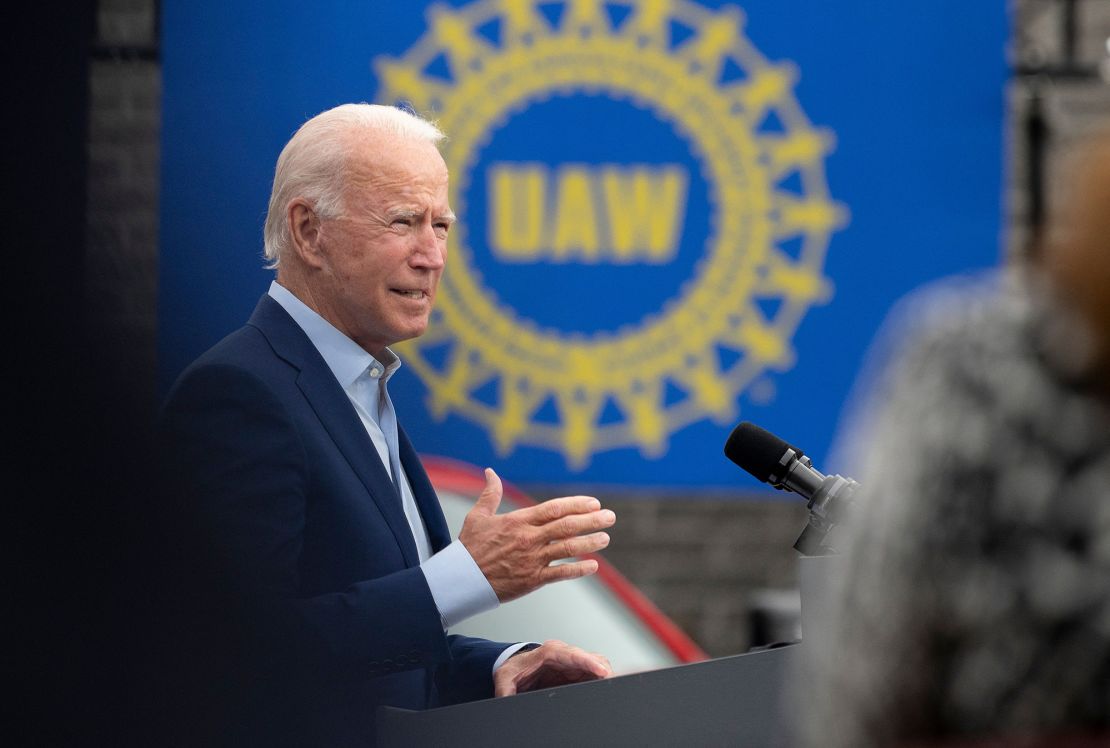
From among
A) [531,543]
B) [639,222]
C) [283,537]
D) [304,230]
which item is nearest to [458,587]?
[531,543]

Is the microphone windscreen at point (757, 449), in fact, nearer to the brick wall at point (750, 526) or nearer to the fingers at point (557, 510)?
the fingers at point (557, 510)

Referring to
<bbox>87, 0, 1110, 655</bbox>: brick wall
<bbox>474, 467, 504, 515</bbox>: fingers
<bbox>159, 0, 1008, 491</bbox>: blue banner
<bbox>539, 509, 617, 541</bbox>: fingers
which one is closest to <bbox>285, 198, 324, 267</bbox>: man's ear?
<bbox>474, 467, 504, 515</bbox>: fingers

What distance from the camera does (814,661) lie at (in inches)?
30.5

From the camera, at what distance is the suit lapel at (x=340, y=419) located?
180 centimetres

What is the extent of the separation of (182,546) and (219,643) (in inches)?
3.5

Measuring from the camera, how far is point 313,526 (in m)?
1.74

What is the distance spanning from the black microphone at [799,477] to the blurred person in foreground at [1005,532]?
0.83 m

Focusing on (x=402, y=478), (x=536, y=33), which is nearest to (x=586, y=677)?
(x=402, y=478)

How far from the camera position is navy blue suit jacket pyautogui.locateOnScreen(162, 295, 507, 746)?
1.63 meters

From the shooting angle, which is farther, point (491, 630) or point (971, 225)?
point (971, 225)

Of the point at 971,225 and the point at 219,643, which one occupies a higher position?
the point at 971,225

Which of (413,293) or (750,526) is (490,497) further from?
(750,526)

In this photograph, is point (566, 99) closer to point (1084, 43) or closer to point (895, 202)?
point (895, 202)

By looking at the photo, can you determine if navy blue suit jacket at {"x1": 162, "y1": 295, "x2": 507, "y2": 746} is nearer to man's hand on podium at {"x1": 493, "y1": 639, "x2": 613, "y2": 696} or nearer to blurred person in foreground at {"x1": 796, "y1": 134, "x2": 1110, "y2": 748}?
man's hand on podium at {"x1": 493, "y1": 639, "x2": 613, "y2": 696}
